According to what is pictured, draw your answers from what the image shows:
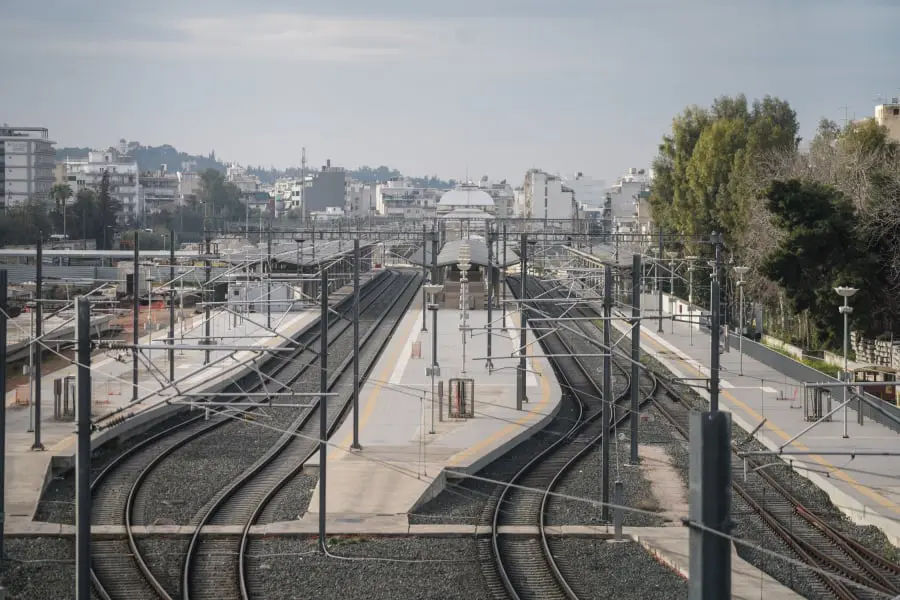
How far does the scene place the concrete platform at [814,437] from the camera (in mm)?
14617

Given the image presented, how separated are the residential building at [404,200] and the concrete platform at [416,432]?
404 ft

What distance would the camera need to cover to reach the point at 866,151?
3250cm

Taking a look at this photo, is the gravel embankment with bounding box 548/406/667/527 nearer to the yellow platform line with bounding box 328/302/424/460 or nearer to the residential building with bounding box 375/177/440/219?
the yellow platform line with bounding box 328/302/424/460

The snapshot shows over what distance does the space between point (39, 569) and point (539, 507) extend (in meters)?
6.03

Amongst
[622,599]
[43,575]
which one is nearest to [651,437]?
[622,599]

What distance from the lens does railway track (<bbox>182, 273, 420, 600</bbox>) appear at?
445 inches

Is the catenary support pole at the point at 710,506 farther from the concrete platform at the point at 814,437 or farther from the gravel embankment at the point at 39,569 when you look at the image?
the concrete platform at the point at 814,437

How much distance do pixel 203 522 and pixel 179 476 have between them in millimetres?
2983

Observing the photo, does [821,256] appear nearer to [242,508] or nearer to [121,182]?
[242,508]

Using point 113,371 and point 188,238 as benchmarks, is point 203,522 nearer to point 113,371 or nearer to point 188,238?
point 113,371

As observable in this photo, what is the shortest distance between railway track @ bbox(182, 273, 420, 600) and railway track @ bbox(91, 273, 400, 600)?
1.52 ft

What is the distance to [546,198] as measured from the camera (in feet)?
406

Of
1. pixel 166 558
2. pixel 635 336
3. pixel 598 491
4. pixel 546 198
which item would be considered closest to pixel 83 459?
pixel 166 558

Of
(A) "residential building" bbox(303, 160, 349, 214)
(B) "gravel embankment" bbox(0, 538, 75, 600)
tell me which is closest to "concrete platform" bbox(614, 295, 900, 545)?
(B) "gravel embankment" bbox(0, 538, 75, 600)
